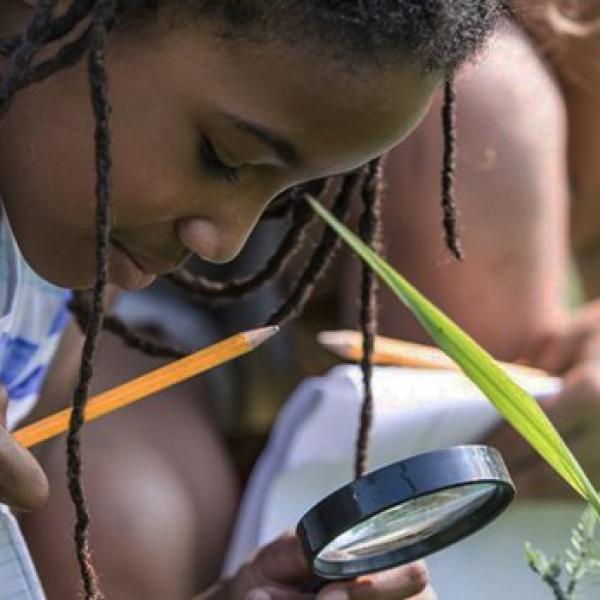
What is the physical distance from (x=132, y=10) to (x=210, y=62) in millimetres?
50

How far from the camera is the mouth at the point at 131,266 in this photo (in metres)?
0.86

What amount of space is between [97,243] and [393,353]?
450 mm

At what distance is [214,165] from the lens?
802 millimetres

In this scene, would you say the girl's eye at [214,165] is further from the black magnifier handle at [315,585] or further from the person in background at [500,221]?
the person in background at [500,221]

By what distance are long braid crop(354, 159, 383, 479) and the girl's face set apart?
142mm

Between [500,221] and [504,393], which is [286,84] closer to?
[504,393]

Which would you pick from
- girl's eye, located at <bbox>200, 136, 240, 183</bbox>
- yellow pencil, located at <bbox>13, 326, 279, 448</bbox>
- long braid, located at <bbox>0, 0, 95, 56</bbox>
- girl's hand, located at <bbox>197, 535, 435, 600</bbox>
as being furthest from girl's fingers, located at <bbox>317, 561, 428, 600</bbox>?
long braid, located at <bbox>0, 0, 95, 56</bbox>

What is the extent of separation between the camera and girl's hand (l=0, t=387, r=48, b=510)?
773mm

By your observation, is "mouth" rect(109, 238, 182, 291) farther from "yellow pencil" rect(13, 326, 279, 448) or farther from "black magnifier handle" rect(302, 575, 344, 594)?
"black magnifier handle" rect(302, 575, 344, 594)

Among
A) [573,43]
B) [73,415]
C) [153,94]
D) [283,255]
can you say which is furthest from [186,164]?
[573,43]

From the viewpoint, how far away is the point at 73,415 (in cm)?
77

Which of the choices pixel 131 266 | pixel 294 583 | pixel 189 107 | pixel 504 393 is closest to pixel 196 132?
pixel 189 107

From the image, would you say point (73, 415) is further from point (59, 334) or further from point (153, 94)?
point (59, 334)

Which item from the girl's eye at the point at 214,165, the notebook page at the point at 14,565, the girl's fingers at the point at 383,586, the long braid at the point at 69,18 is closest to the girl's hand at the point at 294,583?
the girl's fingers at the point at 383,586
